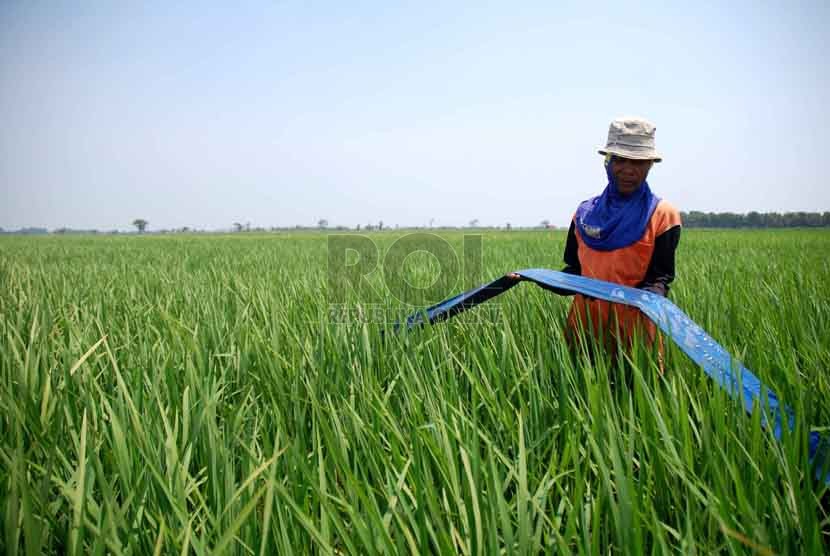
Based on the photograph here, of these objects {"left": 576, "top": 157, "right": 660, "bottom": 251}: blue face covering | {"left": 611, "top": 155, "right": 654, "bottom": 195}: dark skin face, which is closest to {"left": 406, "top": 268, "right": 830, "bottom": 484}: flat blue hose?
{"left": 576, "top": 157, "right": 660, "bottom": 251}: blue face covering

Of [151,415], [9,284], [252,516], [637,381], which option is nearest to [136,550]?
[252,516]

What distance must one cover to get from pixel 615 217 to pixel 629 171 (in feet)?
0.62

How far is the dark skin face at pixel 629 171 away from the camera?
1677 mm

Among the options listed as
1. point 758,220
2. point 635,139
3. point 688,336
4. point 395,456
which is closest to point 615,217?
point 635,139

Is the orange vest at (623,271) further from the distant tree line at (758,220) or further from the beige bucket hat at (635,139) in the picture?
the distant tree line at (758,220)

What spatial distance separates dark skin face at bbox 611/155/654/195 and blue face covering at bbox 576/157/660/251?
2cm

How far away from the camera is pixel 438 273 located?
189 inches

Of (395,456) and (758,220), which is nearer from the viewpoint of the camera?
(395,456)

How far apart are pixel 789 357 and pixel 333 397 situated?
1.44 metres

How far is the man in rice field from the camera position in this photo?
64.8 inches

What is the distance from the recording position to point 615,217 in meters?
1.74

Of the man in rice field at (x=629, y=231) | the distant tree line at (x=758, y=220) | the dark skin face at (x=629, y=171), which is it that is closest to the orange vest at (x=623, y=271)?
the man in rice field at (x=629, y=231)

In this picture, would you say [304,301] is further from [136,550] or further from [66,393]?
[136,550]

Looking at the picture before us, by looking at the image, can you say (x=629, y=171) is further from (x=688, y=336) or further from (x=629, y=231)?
(x=688, y=336)
